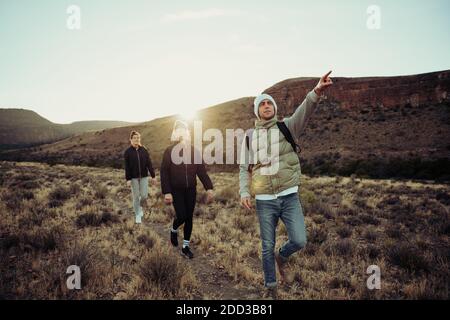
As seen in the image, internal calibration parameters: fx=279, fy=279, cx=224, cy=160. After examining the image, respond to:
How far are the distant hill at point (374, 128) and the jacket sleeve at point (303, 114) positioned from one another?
68.9 feet

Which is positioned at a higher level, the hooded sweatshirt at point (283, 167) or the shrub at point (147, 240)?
the hooded sweatshirt at point (283, 167)

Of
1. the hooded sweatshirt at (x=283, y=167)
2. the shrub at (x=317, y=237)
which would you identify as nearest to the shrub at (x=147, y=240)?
the hooded sweatshirt at (x=283, y=167)

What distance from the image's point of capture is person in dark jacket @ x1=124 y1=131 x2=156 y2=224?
23.7 feet

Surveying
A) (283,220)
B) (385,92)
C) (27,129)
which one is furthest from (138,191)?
(27,129)

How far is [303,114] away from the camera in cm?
333

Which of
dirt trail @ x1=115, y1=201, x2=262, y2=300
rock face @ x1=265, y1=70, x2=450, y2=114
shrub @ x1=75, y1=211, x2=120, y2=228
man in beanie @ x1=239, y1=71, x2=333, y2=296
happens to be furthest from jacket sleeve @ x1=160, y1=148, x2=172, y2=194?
rock face @ x1=265, y1=70, x2=450, y2=114

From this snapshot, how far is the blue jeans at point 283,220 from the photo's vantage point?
11.1ft

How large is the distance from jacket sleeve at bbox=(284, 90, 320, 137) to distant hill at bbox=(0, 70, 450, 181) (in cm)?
2099

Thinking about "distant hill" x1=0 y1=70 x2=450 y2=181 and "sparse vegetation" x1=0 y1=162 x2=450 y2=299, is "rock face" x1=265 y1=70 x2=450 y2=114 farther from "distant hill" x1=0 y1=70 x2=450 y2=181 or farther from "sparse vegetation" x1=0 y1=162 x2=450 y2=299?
"sparse vegetation" x1=0 y1=162 x2=450 y2=299

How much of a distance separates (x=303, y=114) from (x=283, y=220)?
4.35 ft

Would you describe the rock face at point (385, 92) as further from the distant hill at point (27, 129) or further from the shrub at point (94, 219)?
the distant hill at point (27, 129)

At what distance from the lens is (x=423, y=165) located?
22453 mm
